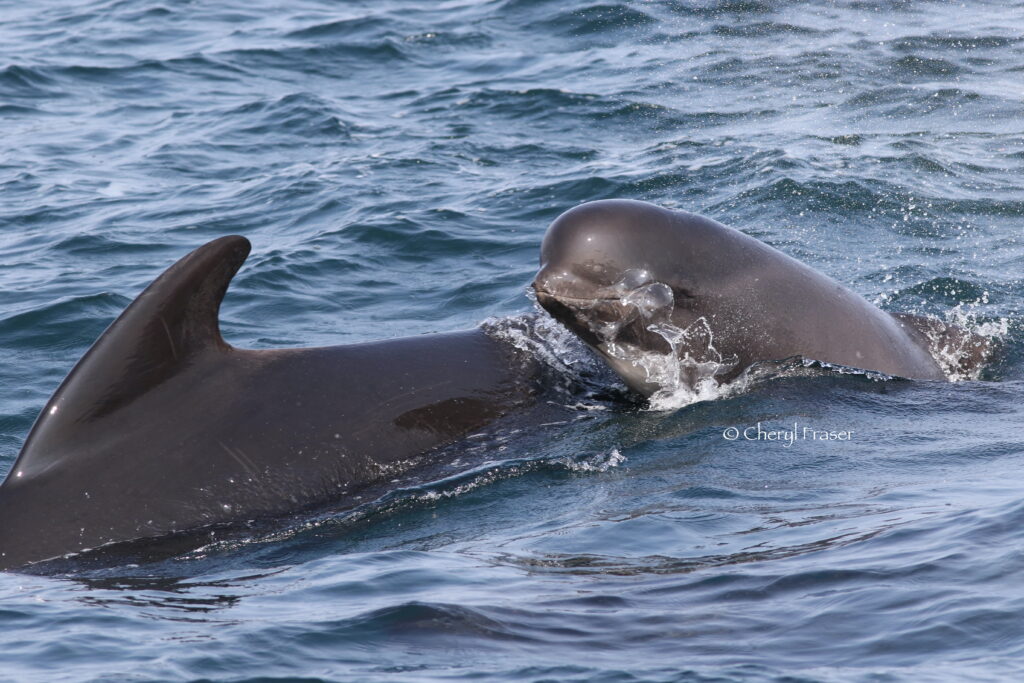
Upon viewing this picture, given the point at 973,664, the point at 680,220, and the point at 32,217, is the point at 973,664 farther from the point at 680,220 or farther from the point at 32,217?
the point at 32,217

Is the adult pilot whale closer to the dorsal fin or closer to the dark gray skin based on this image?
the dark gray skin

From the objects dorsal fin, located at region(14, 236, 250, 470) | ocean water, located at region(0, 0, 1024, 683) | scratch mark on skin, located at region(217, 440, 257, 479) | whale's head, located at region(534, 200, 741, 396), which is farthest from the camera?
whale's head, located at region(534, 200, 741, 396)

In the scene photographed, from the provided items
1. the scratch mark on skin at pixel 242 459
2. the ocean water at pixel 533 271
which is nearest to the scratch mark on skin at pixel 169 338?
the scratch mark on skin at pixel 242 459

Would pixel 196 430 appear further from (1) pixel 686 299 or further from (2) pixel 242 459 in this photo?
(1) pixel 686 299

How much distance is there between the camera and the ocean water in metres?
6.37

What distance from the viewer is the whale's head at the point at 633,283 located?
866cm

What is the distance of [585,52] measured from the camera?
81.3 ft

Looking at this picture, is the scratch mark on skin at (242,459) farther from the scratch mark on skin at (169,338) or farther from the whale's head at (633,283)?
the whale's head at (633,283)

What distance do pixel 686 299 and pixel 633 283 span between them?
0.46 m

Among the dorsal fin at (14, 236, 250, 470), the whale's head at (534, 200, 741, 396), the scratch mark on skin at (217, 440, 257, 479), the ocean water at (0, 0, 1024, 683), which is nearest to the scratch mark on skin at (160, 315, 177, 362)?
the dorsal fin at (14, 236, 250, 470)

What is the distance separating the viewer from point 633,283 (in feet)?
28.6

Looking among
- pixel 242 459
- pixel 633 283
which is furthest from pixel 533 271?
pixel 242 459

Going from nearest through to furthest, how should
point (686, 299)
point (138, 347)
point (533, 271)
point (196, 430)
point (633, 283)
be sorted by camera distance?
point (138, 347) < point (196, 430) < point (633, 283) < point (686, 299) < point (533, 271)

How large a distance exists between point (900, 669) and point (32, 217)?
14.8 m
